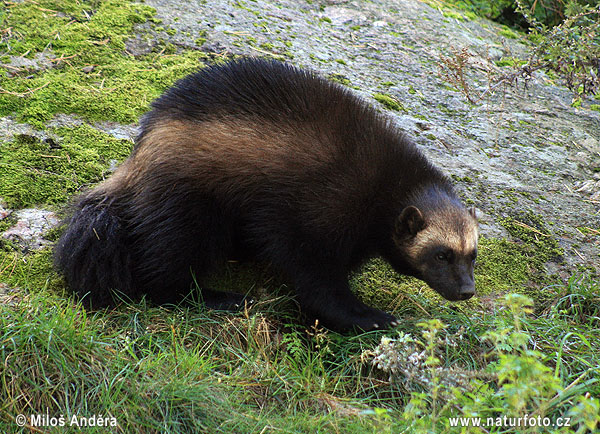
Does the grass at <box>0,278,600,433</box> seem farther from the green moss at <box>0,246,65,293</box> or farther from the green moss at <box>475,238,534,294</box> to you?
the green moss at <box>475,238,534,294</box>

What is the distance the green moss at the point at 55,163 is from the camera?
456 cm

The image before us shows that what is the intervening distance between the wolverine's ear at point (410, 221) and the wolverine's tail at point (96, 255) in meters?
1.78

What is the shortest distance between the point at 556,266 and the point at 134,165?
3.33 metres

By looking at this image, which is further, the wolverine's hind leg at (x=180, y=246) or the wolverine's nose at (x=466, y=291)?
the wolverine's hind leg at (x=180, y=246)

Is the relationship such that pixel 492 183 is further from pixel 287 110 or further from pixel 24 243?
pixel 24 243

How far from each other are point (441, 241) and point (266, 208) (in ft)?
3.75

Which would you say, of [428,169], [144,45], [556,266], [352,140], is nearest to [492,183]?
[556,266]

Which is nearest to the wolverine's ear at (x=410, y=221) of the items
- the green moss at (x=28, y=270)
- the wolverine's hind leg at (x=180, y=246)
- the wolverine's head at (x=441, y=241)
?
the wolverine's head at (x=441, y=241)

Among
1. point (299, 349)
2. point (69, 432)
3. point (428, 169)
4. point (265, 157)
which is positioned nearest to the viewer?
point (69, 432)

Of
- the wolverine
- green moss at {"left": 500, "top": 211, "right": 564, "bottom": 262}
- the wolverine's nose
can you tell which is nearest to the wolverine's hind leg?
the wolverine

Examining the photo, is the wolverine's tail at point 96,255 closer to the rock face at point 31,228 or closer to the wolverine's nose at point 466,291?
the rock face at point 31,228

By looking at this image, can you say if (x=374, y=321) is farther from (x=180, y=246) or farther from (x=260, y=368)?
(x=180, y=246)

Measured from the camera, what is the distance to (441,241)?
3996 millimetres

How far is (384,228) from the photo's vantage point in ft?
13.6
